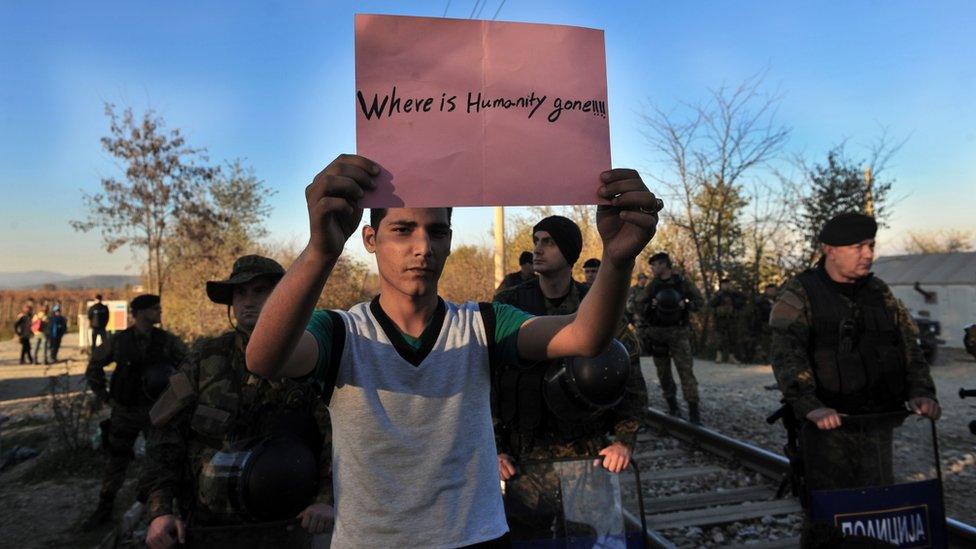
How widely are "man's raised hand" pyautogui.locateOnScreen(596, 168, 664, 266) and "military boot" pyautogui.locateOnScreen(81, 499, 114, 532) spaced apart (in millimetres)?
6186

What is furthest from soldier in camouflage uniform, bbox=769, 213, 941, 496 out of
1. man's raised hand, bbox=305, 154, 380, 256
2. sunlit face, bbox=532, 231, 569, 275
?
man's raised hand, bbox=305, 154, 380, 256

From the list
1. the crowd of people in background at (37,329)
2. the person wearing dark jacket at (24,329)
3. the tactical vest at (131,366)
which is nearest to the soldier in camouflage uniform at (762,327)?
the tactical vest at (131,366)

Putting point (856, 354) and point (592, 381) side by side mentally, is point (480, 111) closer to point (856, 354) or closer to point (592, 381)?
point (592, 381)

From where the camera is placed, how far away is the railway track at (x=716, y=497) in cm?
457

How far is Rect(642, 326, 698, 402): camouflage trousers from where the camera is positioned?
841cm

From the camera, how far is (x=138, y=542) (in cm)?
469

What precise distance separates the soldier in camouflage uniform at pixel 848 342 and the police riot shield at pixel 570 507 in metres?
1.44

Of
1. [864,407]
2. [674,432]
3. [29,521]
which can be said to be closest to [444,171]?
[864,407]

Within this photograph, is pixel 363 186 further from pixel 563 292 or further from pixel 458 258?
pixel 458 258

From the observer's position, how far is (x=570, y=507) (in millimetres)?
2467

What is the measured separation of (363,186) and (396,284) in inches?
15.7

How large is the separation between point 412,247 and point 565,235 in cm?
251

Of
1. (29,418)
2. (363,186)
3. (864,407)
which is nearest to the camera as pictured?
(363,186)

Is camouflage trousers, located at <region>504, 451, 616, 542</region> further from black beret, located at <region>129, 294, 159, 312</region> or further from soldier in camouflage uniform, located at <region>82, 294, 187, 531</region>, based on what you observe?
black beret, located at <region>129, 294, 159, 312</region>
